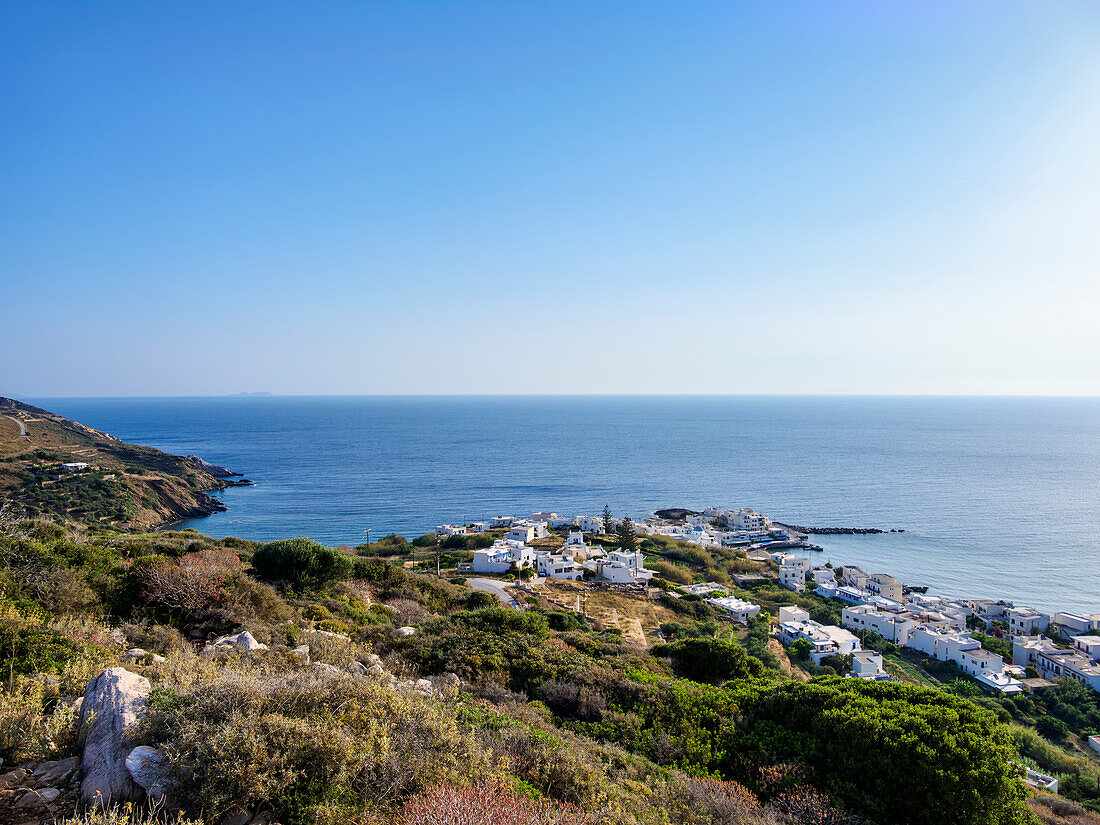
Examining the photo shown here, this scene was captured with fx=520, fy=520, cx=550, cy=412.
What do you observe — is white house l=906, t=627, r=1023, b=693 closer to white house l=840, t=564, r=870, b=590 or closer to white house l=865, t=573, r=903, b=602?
white house l=865, t=573, r=903, b=602

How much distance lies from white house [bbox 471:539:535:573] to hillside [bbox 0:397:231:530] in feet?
91.3

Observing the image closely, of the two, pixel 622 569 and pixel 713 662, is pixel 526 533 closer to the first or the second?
pixel 622 569

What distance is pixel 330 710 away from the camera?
16.6 feet

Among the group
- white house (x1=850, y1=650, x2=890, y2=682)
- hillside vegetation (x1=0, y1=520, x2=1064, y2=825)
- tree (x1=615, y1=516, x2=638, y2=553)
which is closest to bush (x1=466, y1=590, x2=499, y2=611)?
hillside vegetation (x1=0, y1=520, x2=1064, y2=825)

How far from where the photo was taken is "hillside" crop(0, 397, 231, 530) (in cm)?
4391

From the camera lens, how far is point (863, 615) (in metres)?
33.4

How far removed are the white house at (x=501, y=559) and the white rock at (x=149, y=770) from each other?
101 ft

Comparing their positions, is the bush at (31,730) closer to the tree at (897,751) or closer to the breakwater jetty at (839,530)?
the tree at (897,751)

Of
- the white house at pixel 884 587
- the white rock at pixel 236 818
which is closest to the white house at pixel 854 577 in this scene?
the white house at pixel 884 587

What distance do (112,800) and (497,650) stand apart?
24.9 feet

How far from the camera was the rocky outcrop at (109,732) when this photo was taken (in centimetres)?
421

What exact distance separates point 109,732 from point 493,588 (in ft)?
81.8

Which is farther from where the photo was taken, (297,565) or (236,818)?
(297,565)

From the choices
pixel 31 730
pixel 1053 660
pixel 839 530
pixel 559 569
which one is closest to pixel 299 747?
pixel 31 730
